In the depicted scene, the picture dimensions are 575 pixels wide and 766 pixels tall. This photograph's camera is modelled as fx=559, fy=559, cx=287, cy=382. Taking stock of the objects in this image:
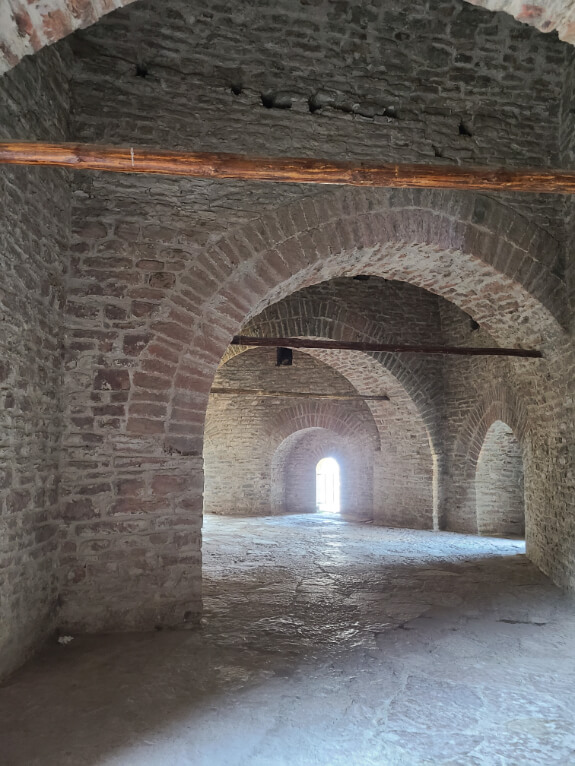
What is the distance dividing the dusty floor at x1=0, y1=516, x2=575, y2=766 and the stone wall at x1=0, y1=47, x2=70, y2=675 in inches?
18.7

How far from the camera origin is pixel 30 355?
3738 mm

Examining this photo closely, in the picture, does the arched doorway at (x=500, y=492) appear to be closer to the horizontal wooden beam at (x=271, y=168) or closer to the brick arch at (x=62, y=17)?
the horizontal wooden beam at (x=271, y=168)

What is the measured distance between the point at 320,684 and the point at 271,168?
9.71ft

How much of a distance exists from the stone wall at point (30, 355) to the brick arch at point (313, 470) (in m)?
8.63

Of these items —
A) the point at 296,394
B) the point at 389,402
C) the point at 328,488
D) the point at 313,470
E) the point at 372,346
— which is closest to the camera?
the point at 372,346

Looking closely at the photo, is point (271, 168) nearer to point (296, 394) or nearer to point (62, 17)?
point (62, 17)

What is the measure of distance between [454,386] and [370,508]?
402 cm

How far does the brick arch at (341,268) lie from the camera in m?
4.46

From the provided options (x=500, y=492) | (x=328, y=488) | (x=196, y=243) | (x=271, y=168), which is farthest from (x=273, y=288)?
(x=328, y=488)

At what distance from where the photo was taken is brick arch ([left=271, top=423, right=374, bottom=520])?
41.0ft

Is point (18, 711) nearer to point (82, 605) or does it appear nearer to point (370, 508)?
point (82, 605)

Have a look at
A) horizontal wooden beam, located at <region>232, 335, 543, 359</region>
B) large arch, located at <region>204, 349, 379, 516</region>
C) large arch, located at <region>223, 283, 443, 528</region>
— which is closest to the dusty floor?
horizontal wooden beam, located at <region>232, 335, 543, 359</region>

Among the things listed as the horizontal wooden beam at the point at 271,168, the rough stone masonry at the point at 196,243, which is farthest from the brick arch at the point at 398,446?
the horizontal wooden beam at the point at 271,168

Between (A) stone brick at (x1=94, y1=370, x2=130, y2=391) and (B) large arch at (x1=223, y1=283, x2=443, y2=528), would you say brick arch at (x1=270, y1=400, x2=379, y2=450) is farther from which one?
(A) stone brick at (x1=94, y1=370, x2=130, y2=391)
